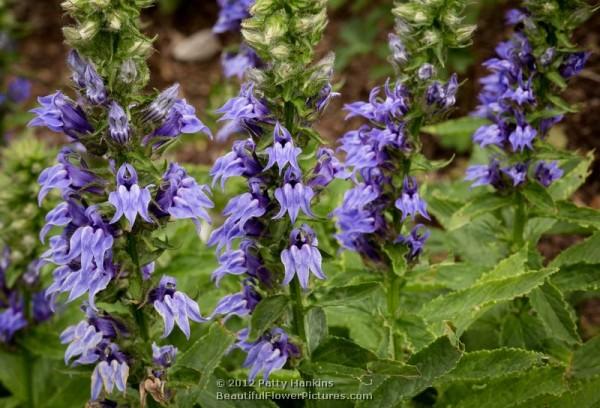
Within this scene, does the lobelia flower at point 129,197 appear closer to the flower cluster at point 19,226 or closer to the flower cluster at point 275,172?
the flower cluster at point 275,172

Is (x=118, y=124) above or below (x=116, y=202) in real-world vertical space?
above

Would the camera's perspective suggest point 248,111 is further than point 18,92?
No

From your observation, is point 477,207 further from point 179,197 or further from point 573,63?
point 179,197

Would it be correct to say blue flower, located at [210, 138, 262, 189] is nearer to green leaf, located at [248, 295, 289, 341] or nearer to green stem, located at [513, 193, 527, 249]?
green leaf, located at [248, 295, 289, 341]

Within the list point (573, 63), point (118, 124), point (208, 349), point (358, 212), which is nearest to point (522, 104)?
point (573, 63)

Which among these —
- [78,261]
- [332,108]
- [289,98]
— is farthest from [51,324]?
[332,108]

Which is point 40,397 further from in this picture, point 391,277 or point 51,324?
point 391,277
